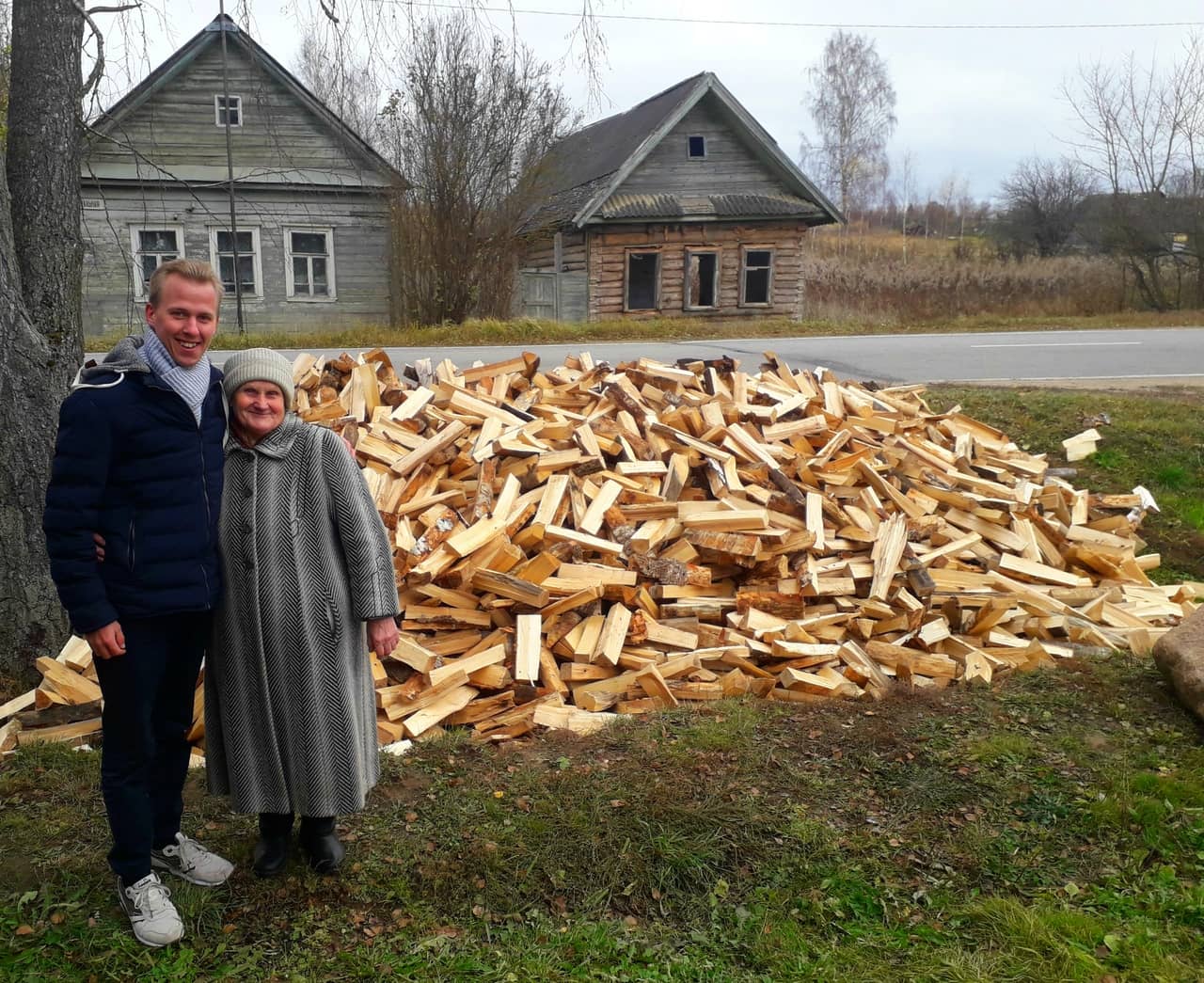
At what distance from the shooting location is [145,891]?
111 inches

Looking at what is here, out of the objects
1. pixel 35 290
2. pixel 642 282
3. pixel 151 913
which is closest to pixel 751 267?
pixel 642 282

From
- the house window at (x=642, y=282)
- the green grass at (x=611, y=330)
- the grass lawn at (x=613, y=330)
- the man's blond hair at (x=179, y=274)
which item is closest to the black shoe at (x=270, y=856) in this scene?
the man's blond hair at (x=179, y=274)

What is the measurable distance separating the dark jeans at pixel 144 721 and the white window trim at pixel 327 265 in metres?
21.5

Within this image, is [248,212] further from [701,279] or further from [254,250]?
[701,279]

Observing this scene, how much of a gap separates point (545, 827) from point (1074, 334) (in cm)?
1757

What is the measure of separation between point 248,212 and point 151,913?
2158 centimetres

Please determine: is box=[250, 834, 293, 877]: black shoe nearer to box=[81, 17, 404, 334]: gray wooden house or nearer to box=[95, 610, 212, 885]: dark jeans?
box=[95, 610, 212, 885]: dark jeans

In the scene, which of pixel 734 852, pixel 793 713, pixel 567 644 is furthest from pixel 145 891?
pixel 793 713

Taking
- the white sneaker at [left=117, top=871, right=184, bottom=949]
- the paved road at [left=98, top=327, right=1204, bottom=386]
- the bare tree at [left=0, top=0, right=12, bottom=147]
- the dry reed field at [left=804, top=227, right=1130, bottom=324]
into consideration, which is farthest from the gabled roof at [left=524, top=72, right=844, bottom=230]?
the white sneaker at [left=117, top=871, right=184, bottom=949]

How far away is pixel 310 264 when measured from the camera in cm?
2309

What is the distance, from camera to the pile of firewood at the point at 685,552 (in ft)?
14.9

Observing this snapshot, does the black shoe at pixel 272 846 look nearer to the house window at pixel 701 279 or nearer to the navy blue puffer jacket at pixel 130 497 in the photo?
the navy blue puffer jacket at pixel 130 497

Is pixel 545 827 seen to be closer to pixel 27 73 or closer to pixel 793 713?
pixel 793 713

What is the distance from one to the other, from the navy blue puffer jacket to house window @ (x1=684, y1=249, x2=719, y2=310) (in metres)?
22.1
